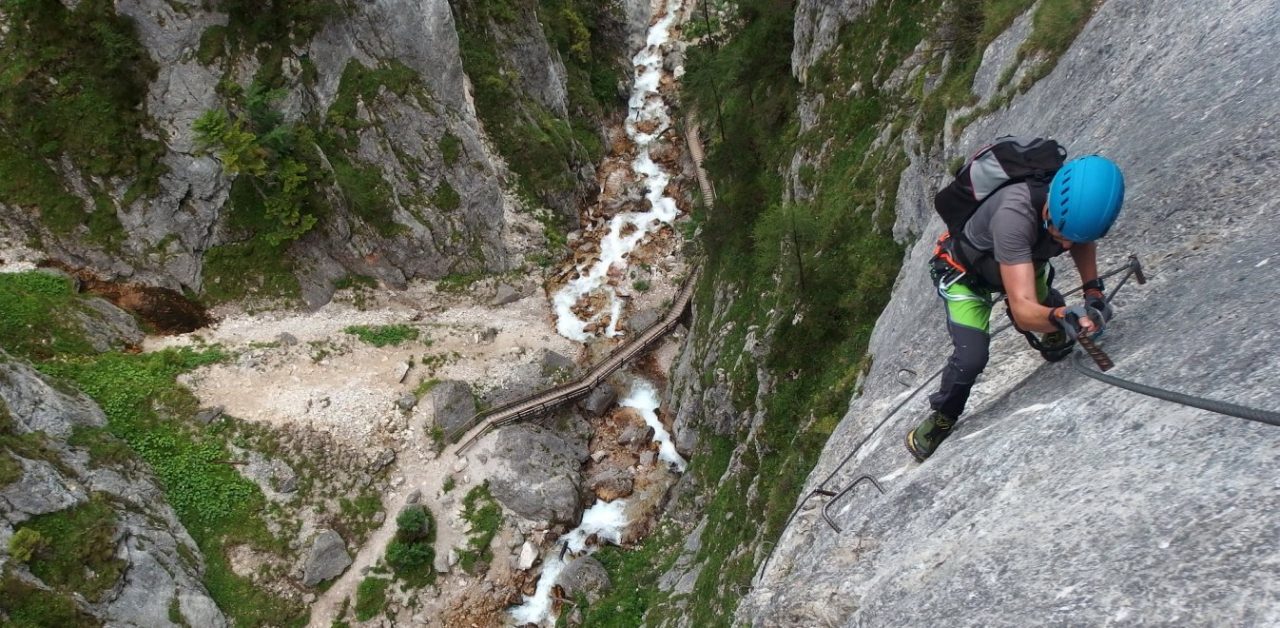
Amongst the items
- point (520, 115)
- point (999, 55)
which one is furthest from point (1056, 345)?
point (520, 115)

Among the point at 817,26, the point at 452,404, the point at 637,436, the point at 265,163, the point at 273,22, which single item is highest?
the point at 273,22

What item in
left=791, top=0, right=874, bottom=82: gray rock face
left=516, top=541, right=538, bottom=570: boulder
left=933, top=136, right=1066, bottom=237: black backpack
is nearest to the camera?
left=933, top=136, right=1066, bottom=237: black backpack

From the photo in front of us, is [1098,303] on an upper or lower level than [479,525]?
lower

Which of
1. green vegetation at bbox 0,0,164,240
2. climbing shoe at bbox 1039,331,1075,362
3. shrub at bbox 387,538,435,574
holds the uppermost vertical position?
green vegetation at bbox 0,0,164,240

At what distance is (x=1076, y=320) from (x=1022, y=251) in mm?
750

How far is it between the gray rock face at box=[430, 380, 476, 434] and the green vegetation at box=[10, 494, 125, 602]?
40.5 ft

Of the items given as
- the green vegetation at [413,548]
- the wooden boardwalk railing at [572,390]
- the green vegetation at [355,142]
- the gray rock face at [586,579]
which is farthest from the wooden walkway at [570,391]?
the green vegetation at [355,142]

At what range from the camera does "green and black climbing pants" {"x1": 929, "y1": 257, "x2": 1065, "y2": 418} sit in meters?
6.52

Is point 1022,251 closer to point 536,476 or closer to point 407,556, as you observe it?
point 536,476

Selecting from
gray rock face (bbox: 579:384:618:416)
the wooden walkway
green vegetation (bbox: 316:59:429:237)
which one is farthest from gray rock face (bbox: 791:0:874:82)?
green vegetation (bbox: 316:59:429:237)

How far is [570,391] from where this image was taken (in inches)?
1277

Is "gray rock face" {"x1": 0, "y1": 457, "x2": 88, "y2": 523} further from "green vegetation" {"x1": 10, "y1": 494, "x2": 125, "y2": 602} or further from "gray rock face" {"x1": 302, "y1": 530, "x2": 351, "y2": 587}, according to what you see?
"gray rock face" {"x1": 302, "y1": 530, "x2": 351, "y2": 587}

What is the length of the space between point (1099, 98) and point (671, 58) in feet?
148

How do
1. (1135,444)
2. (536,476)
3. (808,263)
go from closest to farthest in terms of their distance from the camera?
(1135,444) → (808,263) → (536,476)
